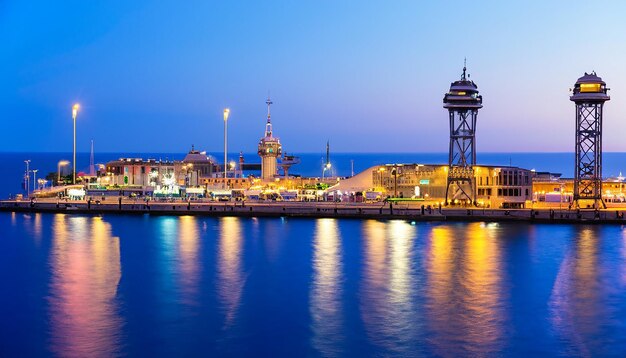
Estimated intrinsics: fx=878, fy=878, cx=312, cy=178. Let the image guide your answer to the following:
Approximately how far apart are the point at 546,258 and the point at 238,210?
29.7 m

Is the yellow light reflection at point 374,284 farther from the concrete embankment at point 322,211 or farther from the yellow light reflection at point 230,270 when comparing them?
the concrete embankment at point 322,211

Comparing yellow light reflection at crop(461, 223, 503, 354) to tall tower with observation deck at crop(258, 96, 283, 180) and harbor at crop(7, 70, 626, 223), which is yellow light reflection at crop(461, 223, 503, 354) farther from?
tall tower with observation deck at crop(258, 96, 283, 180)

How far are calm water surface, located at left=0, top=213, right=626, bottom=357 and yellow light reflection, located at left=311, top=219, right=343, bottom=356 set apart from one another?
0.31 feet

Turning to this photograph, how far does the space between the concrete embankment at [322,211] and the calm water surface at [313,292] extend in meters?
5.76

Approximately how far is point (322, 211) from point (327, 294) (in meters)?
32.1

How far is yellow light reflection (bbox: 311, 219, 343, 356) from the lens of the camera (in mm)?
29634

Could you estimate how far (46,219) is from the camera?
6544 cm

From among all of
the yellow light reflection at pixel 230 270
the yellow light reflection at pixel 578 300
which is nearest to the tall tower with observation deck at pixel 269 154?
the yellow light reflection at pixel 230 270

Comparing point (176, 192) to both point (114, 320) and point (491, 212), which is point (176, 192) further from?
point (114, 320)

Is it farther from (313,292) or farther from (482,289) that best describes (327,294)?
(482,289)

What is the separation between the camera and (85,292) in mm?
36562

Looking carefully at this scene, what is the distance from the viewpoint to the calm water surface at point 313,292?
2934cm

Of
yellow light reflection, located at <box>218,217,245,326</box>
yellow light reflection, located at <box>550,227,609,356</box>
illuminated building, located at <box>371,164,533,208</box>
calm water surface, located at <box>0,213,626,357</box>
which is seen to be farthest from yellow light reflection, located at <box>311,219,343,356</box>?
illuminated building, located at <box>371,164,533,208</box>

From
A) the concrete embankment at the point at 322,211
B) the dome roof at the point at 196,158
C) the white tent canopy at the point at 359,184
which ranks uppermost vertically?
the dome roof at the point at 196,158
